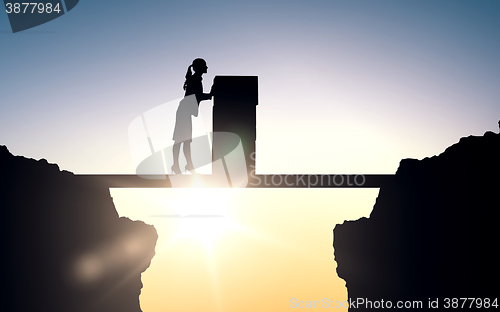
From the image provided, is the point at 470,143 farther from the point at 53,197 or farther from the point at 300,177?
the point at 53,197

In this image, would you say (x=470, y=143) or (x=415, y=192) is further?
(x=415, y=192)

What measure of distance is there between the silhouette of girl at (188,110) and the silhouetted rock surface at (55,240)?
386cm

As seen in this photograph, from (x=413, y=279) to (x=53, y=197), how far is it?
29.1ft

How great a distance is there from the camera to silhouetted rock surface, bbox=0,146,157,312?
28.3 ft

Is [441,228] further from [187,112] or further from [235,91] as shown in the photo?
[187,112]

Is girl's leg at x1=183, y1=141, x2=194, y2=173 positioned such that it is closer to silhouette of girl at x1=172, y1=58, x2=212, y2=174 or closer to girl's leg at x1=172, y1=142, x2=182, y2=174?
silhouette of girl at x1=172, y1=58, x2=212, y2=174

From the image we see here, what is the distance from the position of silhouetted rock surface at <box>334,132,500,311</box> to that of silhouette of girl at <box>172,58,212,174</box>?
4945 mm

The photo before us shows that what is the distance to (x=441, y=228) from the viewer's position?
8297 millimetres

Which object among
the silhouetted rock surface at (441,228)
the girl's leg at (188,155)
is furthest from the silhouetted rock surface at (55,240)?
the silhouetted rock surface at (441,228)

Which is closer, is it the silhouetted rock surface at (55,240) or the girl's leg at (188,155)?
the girl's leg at (188,155)

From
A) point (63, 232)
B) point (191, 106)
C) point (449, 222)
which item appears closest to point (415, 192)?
point (449, 222)

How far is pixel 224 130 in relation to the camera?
8711 millimetres

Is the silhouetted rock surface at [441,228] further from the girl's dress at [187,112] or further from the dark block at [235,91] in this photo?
the girl's dress at [187,112]

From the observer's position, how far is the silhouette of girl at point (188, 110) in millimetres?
7805
